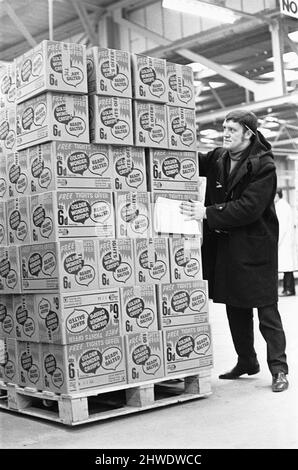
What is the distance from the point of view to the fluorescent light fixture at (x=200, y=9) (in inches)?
351

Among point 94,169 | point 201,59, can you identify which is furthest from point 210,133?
point 94,169

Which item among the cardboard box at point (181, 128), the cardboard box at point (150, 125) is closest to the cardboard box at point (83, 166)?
the cardboard box at point (150, 125)

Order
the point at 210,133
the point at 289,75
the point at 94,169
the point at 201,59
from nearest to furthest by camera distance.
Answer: the point at 94,169 → the point at 201,59 → the point at 289,75 → the point at 210,133

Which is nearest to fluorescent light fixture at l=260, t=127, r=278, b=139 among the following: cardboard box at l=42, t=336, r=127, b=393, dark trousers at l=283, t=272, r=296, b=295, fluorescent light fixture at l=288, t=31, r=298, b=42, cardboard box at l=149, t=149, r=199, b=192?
fluorescent light fixture at l=288, t=31, r=298, b=42

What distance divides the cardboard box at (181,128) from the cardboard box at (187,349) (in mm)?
1252

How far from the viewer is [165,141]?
4625mm

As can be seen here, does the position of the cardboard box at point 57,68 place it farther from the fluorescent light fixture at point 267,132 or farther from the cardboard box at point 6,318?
Answer: the fluorescent light fixture at point 267,132

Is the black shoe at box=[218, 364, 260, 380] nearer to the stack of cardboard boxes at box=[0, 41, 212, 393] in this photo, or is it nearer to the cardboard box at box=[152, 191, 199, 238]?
the stack of cardboard boxes at box=[0, 41, 212, 393]

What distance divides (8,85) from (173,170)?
50.2 inches

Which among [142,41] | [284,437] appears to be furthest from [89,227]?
[142,41]

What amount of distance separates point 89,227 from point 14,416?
1.33m

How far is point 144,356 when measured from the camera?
4.38 meters

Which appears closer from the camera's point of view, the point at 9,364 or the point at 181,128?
the point at 9,364

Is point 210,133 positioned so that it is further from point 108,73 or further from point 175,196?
point 108,73
